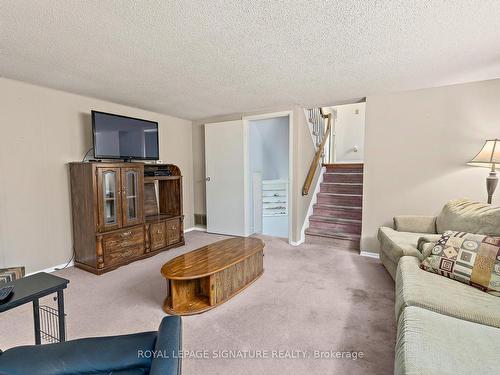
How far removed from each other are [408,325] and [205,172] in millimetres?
4151

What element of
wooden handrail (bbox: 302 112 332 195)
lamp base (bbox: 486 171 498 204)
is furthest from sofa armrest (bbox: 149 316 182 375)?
wooden handrail (bbox: 302 112 332 195)

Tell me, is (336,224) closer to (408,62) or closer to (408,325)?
(408,62)

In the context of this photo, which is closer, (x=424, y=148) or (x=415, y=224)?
(x=415, y=224)

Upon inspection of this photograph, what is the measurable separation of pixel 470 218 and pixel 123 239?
12.2ft

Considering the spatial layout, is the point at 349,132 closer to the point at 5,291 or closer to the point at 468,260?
the point at 468,260

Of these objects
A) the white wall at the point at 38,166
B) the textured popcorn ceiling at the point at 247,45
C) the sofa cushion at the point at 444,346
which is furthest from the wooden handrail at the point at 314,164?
the white wall at the point at 38,166

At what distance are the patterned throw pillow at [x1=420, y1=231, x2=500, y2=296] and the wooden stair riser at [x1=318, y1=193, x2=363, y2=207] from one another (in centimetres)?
248

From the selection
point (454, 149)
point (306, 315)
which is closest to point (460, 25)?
point (454, 149)

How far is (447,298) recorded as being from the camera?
1.54 metres

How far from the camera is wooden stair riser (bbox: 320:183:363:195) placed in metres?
4.63

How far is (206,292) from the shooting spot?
91.7 inches

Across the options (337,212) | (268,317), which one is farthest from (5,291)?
(337,212)

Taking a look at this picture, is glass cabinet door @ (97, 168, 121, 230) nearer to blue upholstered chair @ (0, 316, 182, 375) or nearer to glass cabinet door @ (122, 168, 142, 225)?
glass cabinet door @ (122, 168, 142, 225)

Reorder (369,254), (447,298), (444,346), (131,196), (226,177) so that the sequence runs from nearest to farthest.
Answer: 1. (444,346)
2. (447,298)
3. (131,196)
4. (369,254)
5. (226,177)
